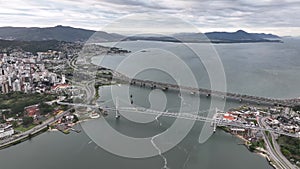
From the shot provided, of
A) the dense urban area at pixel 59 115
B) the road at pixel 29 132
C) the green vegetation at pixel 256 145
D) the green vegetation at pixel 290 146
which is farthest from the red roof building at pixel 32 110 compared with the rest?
the green vegetation at pixel 290 146

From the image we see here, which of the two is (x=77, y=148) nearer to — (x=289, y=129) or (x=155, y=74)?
(x=289, y=129)

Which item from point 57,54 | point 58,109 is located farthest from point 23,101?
point 57,54

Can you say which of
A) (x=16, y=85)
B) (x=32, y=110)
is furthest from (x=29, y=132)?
(x=16, y=85)

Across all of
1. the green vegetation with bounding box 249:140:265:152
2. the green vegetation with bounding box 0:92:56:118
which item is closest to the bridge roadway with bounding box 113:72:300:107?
the green vegetation with bounding box 249:140:265:152

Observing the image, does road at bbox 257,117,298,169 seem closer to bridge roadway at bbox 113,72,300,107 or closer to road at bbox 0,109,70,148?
bridge roadway at bbox 113,72,300,107

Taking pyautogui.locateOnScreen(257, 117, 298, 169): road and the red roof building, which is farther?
the red roof building

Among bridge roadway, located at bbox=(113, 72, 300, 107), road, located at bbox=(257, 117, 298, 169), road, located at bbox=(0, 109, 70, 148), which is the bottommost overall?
road, located at bbox=(0, 109, 70, 148)

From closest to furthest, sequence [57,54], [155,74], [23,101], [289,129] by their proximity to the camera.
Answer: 1. [289,129]
2. [23,101]
3. [155,74]
4. [57,54]

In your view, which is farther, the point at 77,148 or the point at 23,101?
the point at 23,101
